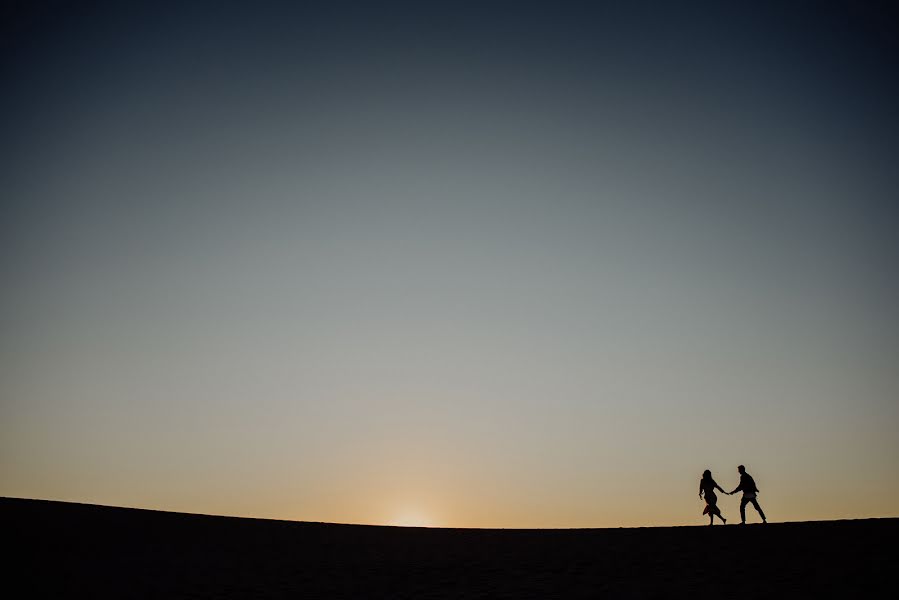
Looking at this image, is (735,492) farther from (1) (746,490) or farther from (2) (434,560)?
(2) (434,560)

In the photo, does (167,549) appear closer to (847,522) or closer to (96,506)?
(96,506)

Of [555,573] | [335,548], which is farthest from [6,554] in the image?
[555,573]

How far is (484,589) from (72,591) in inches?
270

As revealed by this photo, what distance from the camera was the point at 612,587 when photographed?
10.4 m

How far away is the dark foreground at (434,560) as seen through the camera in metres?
10.4

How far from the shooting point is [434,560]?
13.3 m

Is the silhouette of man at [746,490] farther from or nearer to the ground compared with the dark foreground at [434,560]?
farther from the ground

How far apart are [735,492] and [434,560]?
9702 mm

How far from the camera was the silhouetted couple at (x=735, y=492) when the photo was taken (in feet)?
58.0

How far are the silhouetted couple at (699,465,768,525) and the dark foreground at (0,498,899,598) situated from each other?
193cm

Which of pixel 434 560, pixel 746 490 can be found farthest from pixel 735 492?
pixel 434 560

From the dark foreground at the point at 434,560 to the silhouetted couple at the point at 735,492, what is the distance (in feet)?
6.32

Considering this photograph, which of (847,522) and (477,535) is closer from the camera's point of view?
(847,522)

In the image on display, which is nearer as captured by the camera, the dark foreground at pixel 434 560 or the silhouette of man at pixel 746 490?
the dark foreground at pixel 434 560
